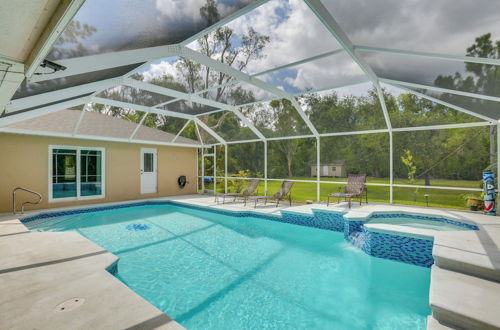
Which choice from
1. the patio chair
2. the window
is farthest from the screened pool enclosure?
the patio chair

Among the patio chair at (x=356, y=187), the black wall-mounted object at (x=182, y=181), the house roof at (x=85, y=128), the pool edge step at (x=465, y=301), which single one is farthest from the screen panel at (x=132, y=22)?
the black wall-mounted object at (x=182, y=181)

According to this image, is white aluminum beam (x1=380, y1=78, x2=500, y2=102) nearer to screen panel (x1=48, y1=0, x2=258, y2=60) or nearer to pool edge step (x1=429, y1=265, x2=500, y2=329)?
pool edge step (x1=429, y1=265, x2=500, y2=329)

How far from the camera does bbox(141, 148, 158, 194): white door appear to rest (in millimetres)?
12059

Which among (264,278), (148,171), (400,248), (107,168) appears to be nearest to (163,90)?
Answer: (264,278)

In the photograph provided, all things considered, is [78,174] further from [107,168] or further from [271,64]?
[271,64]

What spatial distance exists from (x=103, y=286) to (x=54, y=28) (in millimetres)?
2682

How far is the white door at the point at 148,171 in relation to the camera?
39.6ft

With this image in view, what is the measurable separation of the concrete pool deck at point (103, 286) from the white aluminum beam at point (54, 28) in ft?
7.37

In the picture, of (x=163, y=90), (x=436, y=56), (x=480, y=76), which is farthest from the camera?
(x=163, y=90)

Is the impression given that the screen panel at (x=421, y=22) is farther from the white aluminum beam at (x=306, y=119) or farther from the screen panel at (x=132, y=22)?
the white aluminum beam at (x=306, y=119)

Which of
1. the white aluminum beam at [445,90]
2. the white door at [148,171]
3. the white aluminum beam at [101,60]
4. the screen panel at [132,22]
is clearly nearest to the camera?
the screen panel at [132,22]

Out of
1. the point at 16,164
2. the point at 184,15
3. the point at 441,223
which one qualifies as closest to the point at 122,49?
the point at 184,15

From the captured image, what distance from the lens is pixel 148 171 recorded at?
1228 centimetres

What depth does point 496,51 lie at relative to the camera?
11.8 feet
